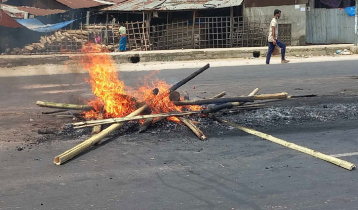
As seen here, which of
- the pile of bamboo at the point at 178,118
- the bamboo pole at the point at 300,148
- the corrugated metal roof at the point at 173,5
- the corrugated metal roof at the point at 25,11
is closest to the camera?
the bamboo pole at the point at 300,148

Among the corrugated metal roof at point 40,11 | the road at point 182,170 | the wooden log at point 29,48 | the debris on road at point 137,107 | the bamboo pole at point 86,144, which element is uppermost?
the corrugated metal roof at point 40,11

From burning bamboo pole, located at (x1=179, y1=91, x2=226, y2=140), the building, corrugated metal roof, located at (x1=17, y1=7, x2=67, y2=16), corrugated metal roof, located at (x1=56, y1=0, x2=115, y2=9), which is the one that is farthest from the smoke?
burning bamboo pole, located at (x1=179, y1=91, x2=226, y2=140)

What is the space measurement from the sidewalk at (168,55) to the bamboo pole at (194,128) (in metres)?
11.0

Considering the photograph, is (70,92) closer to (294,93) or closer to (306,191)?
(294,93)

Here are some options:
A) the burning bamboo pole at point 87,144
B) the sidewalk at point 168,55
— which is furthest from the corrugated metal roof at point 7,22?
the burning bamboo pole at point 87,144

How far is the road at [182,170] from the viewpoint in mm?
4156

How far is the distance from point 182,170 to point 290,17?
62.6ft

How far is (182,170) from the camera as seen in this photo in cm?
496

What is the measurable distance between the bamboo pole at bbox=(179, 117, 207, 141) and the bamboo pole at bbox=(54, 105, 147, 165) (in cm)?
71

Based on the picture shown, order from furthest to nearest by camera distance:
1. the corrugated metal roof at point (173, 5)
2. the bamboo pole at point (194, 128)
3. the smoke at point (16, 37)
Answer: the corrugated metal roof at point (173, 5) < the smoke at point (16, 37) < the bamboo pole at point (194, 128)

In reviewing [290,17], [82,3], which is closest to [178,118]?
[290,17]

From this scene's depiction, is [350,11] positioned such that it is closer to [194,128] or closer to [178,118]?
[178,118]

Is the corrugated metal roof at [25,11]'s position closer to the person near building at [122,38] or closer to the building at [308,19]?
the person near building at [122,38]

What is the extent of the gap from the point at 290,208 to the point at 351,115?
4147 mm
